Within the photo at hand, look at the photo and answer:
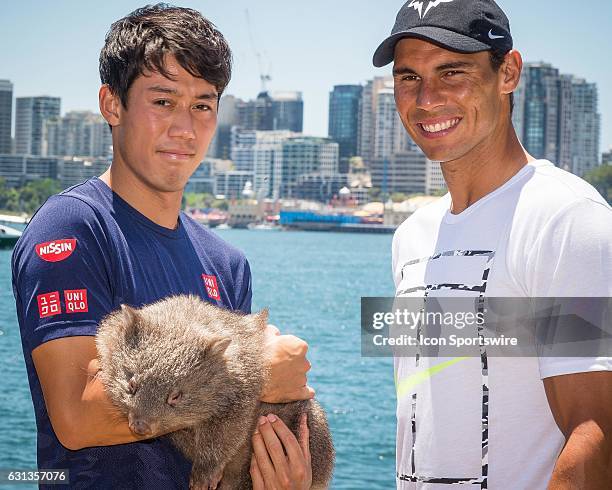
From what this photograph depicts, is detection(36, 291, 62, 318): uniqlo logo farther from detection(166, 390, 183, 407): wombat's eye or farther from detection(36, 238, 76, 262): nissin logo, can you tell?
detection(166, 390, 183, 407): wombat's eye

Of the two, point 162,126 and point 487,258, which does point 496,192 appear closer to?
point 487,258

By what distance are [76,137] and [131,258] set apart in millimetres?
178154

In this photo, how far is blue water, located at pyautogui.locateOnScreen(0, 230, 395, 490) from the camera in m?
22.0

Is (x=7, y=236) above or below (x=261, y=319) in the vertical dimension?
below

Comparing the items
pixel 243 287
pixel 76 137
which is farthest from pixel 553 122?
pixel 243 287

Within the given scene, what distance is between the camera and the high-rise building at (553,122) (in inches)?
7018

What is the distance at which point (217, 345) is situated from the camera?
12.7ft

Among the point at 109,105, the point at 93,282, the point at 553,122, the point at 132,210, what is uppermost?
the point at 553,122

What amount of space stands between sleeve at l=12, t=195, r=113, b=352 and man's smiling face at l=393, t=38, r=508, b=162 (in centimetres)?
175

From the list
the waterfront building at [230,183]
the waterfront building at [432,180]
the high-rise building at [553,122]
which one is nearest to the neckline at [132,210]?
the waterfront building at [432,180]

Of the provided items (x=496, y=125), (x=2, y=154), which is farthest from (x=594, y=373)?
(x=2, y=154)

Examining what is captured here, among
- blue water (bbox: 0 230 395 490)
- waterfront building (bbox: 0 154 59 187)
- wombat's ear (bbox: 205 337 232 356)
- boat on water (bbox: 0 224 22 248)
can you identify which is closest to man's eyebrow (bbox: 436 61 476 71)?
wombat's ear (bbox: 205 337 232 356)

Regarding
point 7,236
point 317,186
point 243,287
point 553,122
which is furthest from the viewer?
point 317,186

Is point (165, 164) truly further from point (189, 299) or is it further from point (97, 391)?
point (97, 391)
